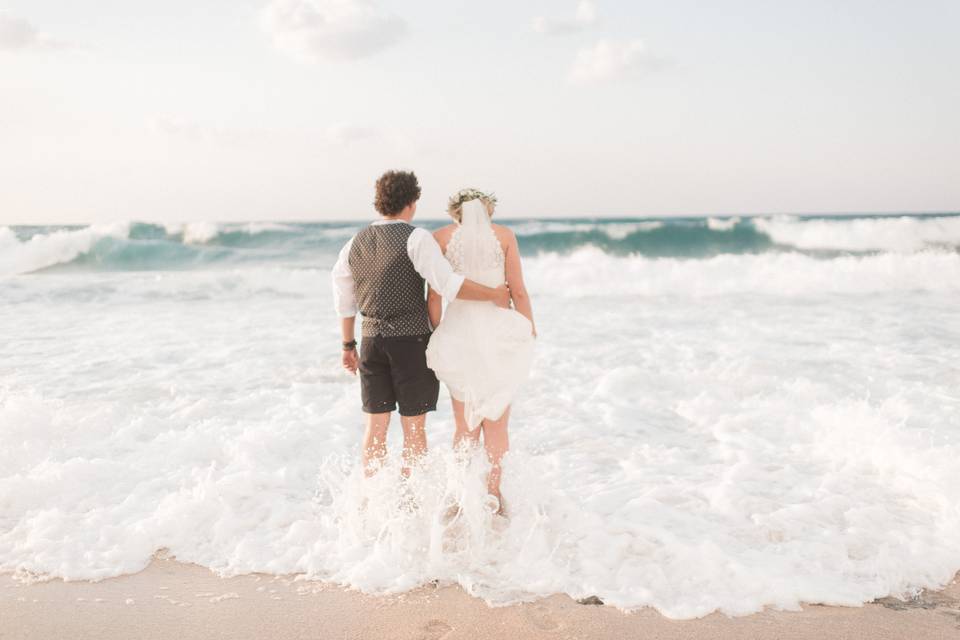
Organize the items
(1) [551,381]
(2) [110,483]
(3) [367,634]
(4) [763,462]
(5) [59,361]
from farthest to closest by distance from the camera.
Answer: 1. (5) [59,361]
2. (1) [551,381]
3. (4) [763,462]
4. (2) [110,483]
5. (3) [367,634]

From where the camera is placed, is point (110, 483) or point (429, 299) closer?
point (429, 299)

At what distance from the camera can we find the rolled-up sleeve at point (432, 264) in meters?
3.50

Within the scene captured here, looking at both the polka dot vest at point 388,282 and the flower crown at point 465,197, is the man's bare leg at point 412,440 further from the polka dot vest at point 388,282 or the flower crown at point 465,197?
the flower crown at point 465,197

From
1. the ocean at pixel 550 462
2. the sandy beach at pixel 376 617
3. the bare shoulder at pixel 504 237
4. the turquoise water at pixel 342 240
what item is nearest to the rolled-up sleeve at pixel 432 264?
the bare shoulder at pixel 504 237

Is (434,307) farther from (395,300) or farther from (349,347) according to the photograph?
(349,347)

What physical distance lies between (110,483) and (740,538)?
402 cm

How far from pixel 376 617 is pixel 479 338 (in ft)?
4.77

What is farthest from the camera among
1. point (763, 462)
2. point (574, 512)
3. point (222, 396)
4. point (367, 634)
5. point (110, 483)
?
point (222, 396)

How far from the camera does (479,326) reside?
372cm

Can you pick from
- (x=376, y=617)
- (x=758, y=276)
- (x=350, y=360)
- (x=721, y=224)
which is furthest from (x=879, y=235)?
(x=376, y=617)

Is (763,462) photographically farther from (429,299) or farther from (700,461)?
(429,299)

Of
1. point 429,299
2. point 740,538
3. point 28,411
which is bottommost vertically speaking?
point 740,538

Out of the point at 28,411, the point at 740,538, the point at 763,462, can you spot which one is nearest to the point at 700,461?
the point at 763,462

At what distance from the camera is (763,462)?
5.11 m
